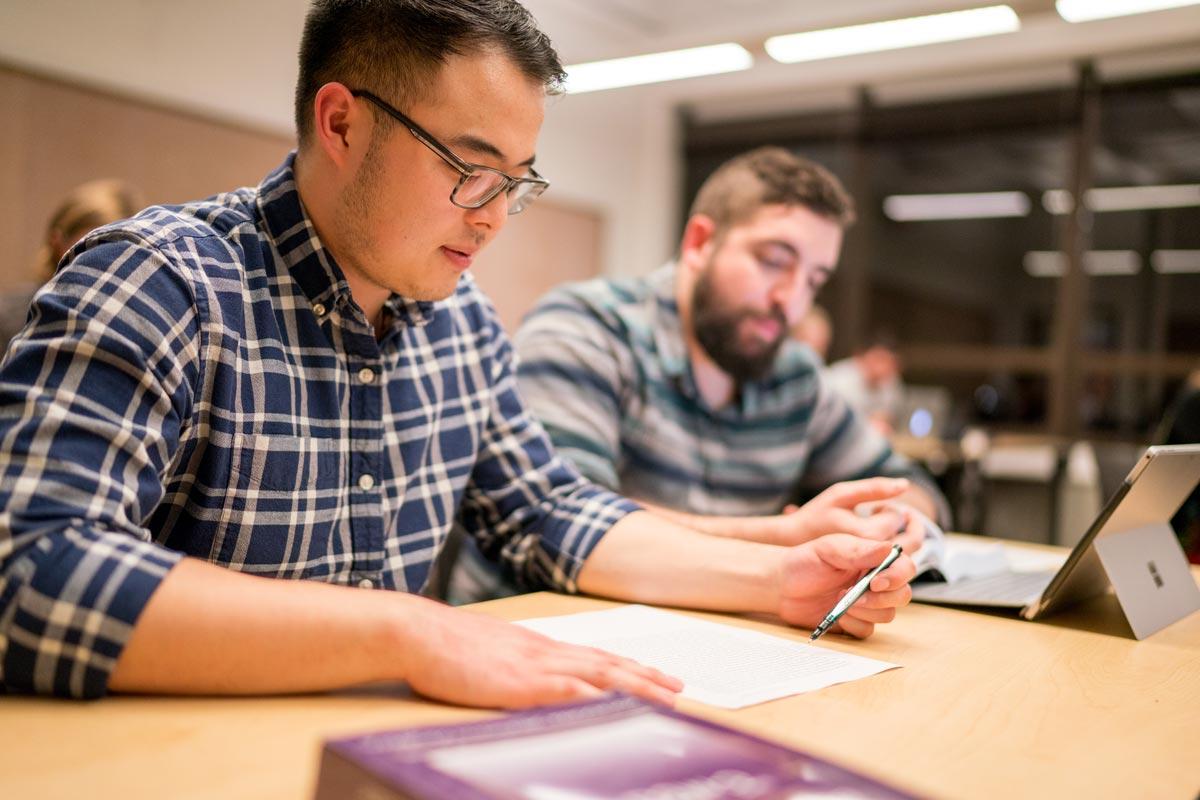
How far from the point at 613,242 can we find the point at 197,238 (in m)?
5.78

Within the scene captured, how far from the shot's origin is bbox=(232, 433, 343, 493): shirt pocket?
1019 mm

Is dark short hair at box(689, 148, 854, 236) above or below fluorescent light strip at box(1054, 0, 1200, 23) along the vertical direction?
below

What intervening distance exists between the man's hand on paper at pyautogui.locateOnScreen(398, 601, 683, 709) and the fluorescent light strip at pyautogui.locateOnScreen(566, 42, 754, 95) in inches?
125

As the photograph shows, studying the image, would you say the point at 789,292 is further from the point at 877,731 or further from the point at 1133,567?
the point at 877,731

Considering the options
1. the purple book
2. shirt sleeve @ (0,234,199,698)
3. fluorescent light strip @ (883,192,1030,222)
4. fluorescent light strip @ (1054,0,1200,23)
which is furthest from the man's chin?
fluorescent light strip @ (883,192,1030,222)

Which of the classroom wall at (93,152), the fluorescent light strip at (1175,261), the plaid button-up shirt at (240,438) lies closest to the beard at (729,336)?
the plaid button-up shirt at (240,438)

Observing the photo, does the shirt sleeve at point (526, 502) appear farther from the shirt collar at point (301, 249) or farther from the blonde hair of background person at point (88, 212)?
the blonde hair of background person at point (88, 212)

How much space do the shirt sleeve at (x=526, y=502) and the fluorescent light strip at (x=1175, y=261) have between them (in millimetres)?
5520

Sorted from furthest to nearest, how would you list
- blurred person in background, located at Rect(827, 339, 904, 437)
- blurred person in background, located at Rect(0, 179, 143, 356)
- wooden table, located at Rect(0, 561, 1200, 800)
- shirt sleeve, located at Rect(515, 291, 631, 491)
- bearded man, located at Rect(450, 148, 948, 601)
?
1. blurred person in background, located at Rect(827, 339, 904, 437)
2. blurred person in background, located at Rect(0, 179, 143, 356)
3. bearded man, located at Rect(450, 148, 948, 601)
4. shirt sleeve, located at Rect(515, 291, 631, 491)
5. wooden table, located at Rect(0, 561, 1200, 800)

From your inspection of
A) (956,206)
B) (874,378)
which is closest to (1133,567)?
(874,378)

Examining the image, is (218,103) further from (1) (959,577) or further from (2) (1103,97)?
(2) (1103,97)

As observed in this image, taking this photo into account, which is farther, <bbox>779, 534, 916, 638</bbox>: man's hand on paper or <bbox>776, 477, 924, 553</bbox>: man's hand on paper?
<bbox>776, 477, 924, 553</bbox>: man's hand on paper

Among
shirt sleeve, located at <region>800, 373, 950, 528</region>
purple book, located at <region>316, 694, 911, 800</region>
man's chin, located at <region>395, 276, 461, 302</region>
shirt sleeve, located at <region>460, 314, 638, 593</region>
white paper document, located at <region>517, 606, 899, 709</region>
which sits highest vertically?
man's chin, located at <region>395, 276, 461, 302</region>

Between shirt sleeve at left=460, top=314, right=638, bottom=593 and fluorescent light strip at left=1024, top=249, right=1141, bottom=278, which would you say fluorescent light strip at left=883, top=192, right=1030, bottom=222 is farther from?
shirt sleeve at left=460, top=314, right=638, bottom=593
